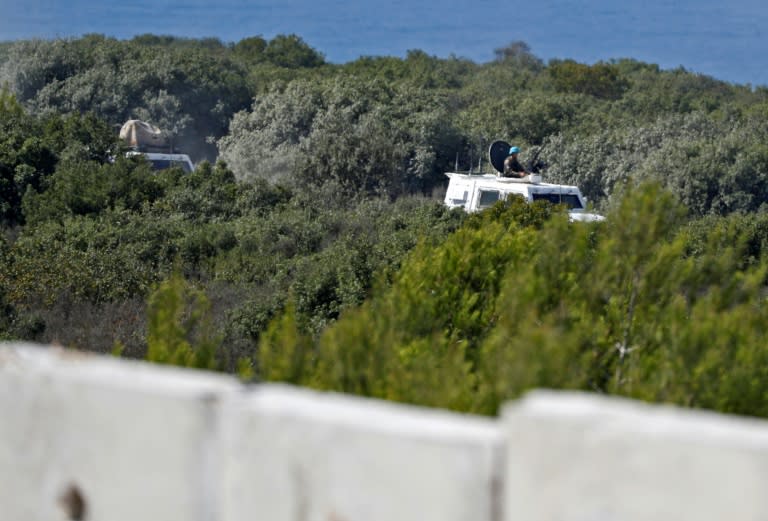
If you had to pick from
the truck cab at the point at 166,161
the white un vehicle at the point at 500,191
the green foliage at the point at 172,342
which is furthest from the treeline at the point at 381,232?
the truck cab at the point at 166,161

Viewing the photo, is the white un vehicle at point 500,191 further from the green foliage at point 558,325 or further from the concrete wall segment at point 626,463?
the concrete wall segment at point 626,463

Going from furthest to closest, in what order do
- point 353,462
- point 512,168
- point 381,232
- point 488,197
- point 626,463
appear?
point 512,168, point 488,197, point 381,232, point 353,462, point 626,463

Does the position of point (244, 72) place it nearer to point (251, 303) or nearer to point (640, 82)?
A: point (640, 82)

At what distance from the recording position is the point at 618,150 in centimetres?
3247

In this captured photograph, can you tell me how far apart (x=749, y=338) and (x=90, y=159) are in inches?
818

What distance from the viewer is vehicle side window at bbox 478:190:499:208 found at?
2069 centimetres

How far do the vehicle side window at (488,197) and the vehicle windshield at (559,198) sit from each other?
30.6 inches

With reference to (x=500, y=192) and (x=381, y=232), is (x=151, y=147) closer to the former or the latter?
(x=500, y=192)

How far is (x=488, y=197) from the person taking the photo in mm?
20766

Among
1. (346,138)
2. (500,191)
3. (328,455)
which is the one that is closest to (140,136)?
(346,138)

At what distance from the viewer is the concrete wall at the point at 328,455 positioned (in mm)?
2793

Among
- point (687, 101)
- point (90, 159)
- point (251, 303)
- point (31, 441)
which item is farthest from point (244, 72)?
point (31, 441)

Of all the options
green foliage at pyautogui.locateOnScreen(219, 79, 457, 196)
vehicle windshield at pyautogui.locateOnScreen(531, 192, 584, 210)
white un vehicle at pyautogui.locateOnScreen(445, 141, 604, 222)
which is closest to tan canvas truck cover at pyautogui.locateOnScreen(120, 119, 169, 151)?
green foliage at pyautogui.locateOnScreen(219, 79, 457, 196)

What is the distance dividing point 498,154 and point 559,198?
2.67 m
